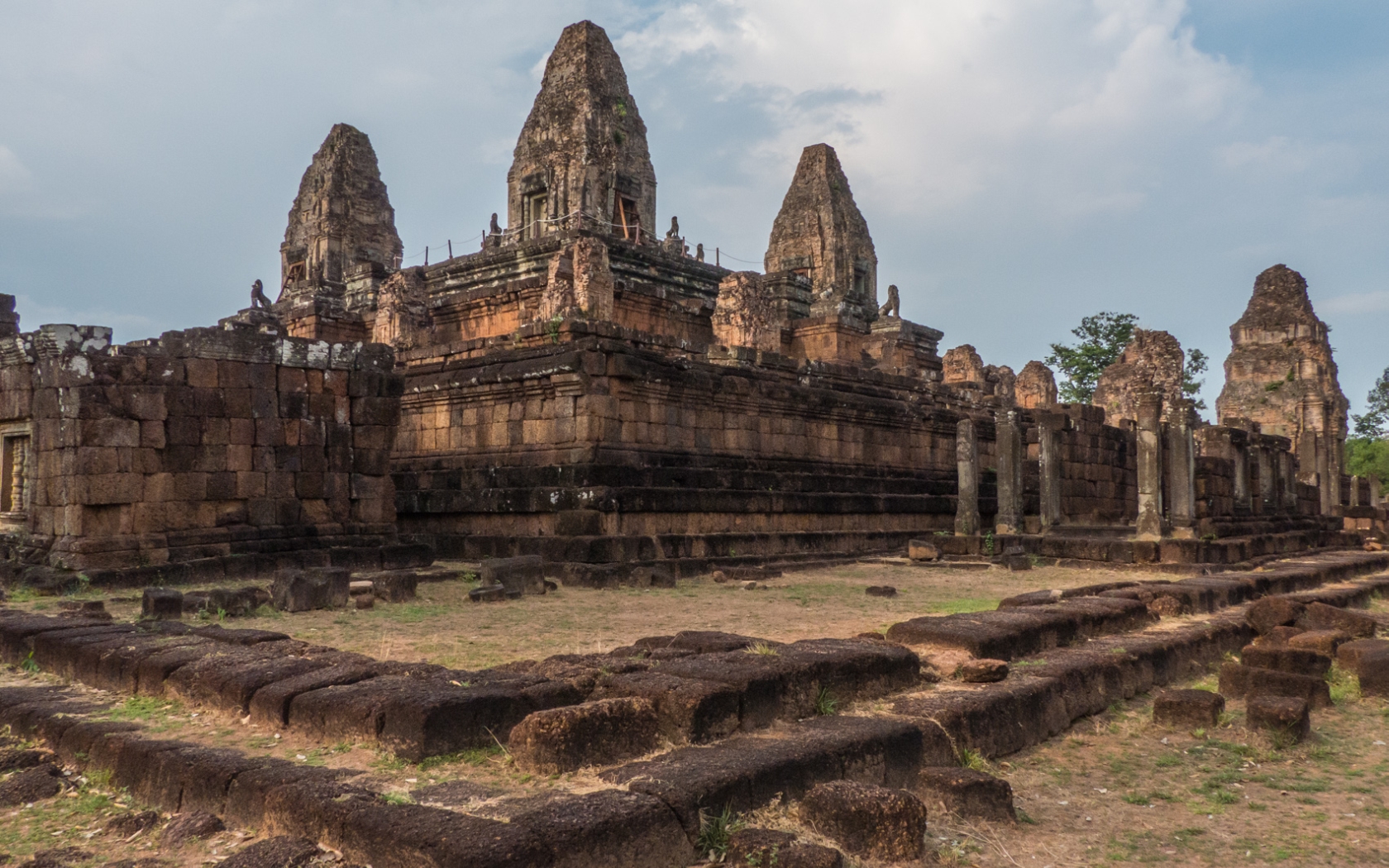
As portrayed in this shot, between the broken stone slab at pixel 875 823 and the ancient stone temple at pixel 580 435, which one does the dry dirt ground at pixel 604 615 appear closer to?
the ancient stone temple at pixel 580 435

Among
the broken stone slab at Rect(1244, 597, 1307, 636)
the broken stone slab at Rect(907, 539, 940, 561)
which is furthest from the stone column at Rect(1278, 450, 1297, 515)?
the broken stone slab at Rect(1244, 597, 1307, 636)

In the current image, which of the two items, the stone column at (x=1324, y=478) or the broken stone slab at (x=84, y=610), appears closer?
A: the broken stone slab at (x=84, y=610)

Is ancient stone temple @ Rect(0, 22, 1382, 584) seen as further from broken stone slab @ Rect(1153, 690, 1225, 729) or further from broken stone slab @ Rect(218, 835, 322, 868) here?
broken stone slab @ Rect(218, 835, 322, 868)

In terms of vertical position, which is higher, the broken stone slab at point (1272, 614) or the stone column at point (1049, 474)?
the stone column at point (1049, 474)

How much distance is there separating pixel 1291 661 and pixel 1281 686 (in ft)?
1.91

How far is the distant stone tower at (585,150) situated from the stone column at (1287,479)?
15.1 metres

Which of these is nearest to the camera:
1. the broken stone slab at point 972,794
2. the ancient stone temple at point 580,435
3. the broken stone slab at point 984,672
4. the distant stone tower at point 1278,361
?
the broken stone slab at point 972,794

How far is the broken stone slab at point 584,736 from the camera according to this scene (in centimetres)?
351

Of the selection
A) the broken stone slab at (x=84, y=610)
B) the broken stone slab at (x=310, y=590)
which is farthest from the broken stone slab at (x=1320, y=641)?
the broken stone slab at (x=84, y=610)

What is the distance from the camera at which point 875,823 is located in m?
3.31

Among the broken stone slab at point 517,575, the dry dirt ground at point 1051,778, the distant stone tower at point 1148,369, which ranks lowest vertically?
the dry dirt ground at point 1051,778

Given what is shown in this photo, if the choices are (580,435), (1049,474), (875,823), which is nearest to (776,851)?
(875,823)

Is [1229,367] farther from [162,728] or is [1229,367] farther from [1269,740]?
[162,728]

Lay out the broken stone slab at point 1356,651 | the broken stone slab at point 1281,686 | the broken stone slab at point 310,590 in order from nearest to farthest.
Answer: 1. the broken stone slab at point 1281,686
2. the broken stone slab at point 1356,651
3. the broken stone slab at point 310,590
